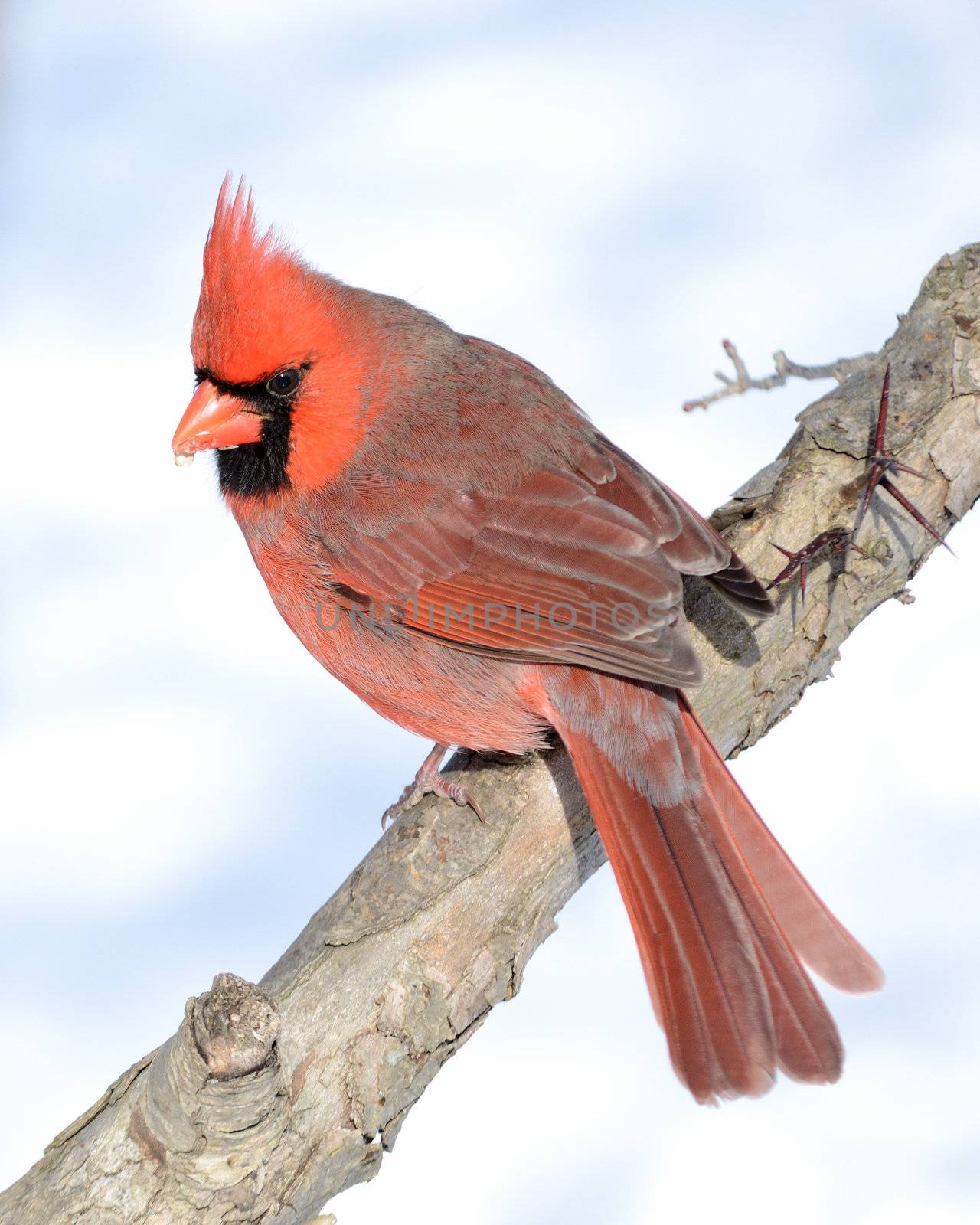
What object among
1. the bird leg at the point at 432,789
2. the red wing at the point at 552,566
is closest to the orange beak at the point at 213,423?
the red wing at the point at 552,566

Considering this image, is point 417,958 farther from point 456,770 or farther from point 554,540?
point 554,540

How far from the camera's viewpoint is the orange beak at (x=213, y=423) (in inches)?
92.7

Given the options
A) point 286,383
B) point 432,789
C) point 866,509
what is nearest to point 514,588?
point 432,789

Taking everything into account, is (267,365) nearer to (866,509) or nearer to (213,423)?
(213,423)

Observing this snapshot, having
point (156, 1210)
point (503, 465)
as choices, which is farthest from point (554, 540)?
point (156, 1210)

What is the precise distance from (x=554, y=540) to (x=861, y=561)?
2.19 feet

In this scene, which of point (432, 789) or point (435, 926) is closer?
point (435, 926)

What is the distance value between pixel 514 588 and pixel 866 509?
26.6 inches

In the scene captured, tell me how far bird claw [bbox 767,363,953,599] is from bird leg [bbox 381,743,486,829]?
0.66 metres

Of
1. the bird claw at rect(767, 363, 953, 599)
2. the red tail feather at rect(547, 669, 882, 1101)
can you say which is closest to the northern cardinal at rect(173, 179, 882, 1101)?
the red tail feather at rect(547, 669, 882, 1101)

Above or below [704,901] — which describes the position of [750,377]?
above

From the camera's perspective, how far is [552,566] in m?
→ 2.22

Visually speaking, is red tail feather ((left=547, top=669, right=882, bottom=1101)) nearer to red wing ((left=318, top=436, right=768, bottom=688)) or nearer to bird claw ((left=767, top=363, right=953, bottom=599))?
red wing ((left=318, top=436, right=768, bottom=688))

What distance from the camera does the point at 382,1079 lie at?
6.54 feet
